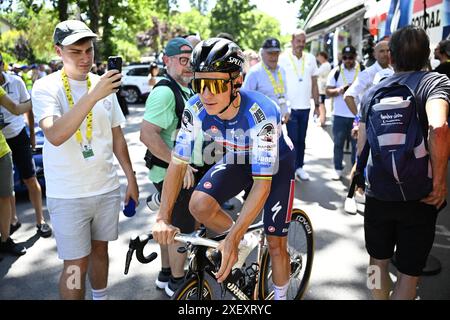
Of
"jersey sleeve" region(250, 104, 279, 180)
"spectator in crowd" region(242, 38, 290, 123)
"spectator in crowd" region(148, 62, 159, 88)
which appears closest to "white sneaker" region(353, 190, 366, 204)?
"spectator in crowd" region(242, 38, 290, 123)

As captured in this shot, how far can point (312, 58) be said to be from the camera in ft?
21.8

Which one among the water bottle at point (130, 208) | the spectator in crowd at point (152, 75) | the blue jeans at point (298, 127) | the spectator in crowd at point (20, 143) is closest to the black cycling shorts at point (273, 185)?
the water bottle at point (130, 208)

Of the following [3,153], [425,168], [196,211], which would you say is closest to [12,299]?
[3,153]

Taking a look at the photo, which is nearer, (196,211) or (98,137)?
(196,211)

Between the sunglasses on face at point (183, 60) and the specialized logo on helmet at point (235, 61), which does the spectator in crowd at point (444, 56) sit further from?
the specialized logo on helmet at point (235, 61)

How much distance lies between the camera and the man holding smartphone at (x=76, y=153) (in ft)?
7.52

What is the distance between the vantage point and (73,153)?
2494 mm

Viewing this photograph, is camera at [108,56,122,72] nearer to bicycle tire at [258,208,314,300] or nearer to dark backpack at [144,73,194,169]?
dark backpack at [144,73,194,169]

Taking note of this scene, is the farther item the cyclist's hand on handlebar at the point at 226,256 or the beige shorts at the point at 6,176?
the beige shorts at the point at 6,176

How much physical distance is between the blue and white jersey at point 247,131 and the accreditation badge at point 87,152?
62 centimetres

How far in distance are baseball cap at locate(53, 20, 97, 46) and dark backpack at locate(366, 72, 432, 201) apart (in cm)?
186

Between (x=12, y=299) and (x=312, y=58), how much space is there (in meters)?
5.54

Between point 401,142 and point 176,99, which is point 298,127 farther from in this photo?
point 401,142

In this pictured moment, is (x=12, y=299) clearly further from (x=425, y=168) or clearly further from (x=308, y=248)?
(x=425, y=168)
